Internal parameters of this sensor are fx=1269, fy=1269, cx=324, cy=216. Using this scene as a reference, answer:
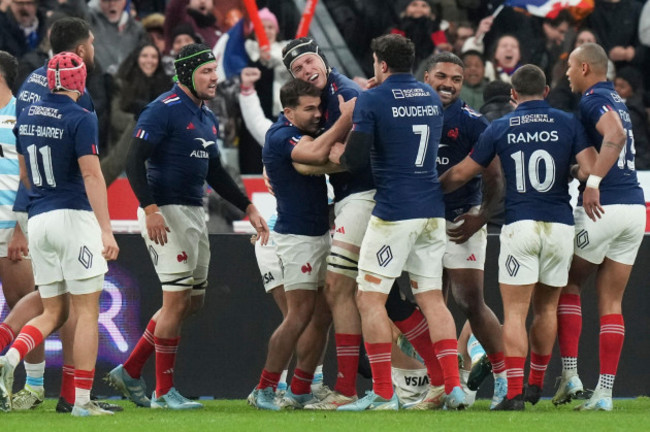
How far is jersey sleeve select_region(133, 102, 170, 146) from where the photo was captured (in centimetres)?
850

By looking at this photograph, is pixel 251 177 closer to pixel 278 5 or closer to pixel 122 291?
pixel 278 5

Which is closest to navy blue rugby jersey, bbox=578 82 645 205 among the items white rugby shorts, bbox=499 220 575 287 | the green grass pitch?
white rugby shorts, bbox=499 220 575 287

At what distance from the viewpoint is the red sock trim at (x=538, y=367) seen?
842 centimetres

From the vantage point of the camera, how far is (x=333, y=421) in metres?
7.43

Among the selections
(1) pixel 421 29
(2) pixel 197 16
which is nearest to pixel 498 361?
(1) pixel 421 29

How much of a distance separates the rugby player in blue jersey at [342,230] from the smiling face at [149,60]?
17.0ft

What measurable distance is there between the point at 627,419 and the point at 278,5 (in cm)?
769

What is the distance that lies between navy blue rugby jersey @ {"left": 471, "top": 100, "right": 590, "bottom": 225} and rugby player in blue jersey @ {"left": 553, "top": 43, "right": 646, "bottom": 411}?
0.18 meters

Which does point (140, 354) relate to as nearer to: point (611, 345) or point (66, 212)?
point (66, 212)

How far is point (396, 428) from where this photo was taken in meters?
6.96

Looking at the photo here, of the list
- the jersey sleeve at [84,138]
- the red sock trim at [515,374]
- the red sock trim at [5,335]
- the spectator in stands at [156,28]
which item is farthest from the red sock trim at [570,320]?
the spectator in stands at [156,28]

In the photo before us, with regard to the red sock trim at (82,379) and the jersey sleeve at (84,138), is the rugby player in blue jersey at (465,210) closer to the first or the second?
the jersey sleeve at (84,138)

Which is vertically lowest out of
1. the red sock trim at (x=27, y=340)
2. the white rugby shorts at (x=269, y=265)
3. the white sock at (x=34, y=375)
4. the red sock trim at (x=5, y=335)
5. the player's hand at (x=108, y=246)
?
the white sock at (x=34, y=375)

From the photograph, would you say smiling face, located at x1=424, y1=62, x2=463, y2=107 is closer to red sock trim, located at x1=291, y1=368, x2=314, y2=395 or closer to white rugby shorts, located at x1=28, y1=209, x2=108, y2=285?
red sock trim, located at x1=291, y1=368, x2=314, y2=395
